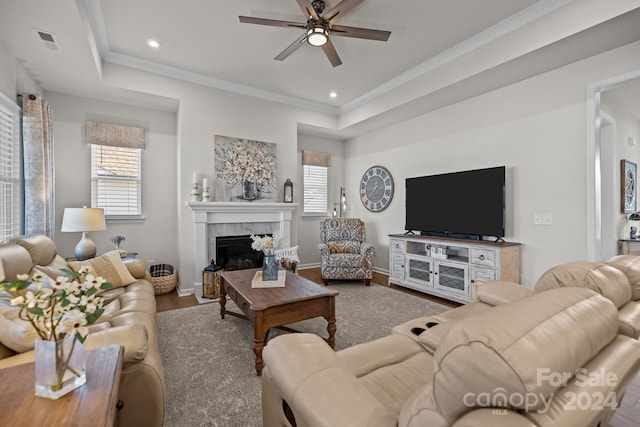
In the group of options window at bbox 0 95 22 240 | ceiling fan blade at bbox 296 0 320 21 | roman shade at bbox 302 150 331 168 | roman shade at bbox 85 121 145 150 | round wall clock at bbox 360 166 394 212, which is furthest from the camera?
roman shade at bbox 302 150 331 168

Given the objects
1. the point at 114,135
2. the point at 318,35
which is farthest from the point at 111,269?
the point at 318,35

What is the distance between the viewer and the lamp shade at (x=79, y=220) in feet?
10.3

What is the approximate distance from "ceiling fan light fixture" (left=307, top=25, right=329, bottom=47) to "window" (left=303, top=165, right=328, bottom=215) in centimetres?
320

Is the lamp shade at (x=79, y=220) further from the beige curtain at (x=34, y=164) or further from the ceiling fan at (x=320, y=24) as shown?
the ceiling fan at (x=320, y=24)

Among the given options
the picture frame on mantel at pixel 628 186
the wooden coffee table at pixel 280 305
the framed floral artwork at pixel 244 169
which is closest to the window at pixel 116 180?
the framed floral artwork at pixel 244 169

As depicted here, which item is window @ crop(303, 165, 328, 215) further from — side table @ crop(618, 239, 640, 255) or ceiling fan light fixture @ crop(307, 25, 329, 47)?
side table @ crop(618, 239, 640, 255)

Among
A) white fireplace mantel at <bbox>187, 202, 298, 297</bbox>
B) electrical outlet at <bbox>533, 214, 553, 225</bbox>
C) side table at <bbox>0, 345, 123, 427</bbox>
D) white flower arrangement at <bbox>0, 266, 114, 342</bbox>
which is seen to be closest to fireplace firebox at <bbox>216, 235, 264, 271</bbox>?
white fireplace mantel at <bbox>187, 202, 298, 297</bbox>

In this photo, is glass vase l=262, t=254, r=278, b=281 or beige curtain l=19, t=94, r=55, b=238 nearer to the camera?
glass vase l=262, t=254, r=278, b=281

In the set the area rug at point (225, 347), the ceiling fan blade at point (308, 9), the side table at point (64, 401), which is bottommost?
the area rug at point (225, 347)

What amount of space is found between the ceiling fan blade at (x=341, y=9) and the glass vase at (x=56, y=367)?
264 cm

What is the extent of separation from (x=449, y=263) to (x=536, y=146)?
1.72m

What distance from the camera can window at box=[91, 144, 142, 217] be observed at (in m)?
4.07

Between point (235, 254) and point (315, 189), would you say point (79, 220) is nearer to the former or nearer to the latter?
point (235, 254)

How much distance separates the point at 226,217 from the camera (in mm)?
4340
